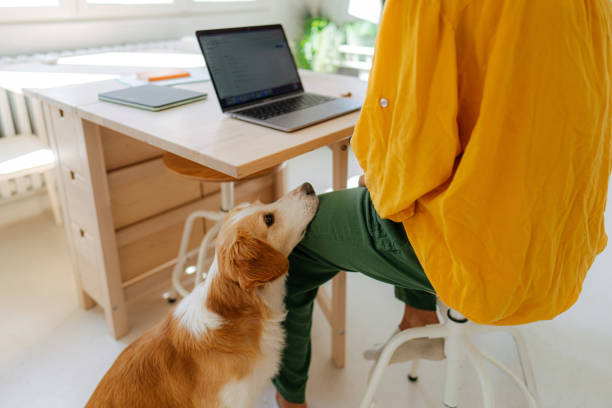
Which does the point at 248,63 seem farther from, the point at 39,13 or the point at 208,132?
the point at 39,13

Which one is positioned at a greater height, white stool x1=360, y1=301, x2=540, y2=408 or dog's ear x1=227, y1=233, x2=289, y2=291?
dog's ear x1=227, y1=233, x2=289, y2=291

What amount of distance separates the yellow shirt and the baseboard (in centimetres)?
242

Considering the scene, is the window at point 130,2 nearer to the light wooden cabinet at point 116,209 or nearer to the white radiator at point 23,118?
the white radiator at point 23,118

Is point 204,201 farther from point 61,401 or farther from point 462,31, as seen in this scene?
point 462,31

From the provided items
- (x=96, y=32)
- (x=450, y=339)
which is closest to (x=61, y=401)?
(x=450, y=339)

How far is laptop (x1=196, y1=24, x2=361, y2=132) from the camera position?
131cm

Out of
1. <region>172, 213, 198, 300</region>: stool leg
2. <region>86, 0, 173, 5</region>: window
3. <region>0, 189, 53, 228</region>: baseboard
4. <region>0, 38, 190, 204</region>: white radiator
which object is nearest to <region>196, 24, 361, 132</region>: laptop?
<region>172, 213, 198, 300</region>: stool leg

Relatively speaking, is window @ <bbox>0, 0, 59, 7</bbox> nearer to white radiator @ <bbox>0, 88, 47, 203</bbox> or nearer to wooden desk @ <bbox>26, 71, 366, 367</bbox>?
white radiator @ <bbox>0, 88, 47, 203</bbox>

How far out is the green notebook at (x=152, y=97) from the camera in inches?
54.4

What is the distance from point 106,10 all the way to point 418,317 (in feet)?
7.98

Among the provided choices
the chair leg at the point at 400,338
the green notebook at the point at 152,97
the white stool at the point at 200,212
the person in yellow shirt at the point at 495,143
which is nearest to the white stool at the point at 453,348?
the chair leg at the point at 400,338

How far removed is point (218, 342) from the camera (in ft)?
3.55

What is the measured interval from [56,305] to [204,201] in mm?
715

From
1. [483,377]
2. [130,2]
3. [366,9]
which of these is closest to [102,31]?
[130,2]
